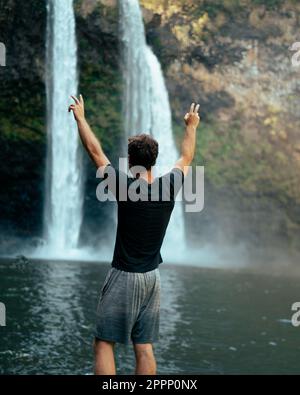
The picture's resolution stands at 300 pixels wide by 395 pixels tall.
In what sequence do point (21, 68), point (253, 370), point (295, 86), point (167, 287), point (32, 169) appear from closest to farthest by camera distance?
point (253, 370) → point (167, 287) → point (21, 68) → point (32, 169) → point (295, 86)

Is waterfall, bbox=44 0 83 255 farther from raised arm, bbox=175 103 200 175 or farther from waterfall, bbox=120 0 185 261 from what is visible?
raised arm, bbox=175 103 200 175

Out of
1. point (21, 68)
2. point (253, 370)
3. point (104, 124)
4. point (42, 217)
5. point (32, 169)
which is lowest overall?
point (253, 370)

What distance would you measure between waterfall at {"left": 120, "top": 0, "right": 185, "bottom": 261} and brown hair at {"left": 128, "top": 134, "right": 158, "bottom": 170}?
73.1 feet

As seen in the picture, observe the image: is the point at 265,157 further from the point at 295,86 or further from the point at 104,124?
the point at 104,124

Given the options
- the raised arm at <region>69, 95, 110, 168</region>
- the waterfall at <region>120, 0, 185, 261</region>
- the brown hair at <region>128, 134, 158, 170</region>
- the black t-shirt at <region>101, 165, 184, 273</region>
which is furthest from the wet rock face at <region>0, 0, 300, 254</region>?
the black t-shirt at <region>101, 165, 184, 273</region>

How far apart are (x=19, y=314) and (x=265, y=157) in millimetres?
20384

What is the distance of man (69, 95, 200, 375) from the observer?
4.07 m

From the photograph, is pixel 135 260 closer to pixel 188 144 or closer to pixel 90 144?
pixel 90 144

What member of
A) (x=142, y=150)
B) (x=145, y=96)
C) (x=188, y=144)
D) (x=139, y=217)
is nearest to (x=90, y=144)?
(x=142, y=150)

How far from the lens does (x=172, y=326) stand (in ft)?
35.3

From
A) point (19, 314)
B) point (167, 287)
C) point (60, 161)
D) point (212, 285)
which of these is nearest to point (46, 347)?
point (19, 314)

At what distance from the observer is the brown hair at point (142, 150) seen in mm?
4125

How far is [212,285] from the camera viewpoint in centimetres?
1686

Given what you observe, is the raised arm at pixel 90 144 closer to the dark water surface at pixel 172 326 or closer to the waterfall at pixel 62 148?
the dark water surface at pixel 172 326
